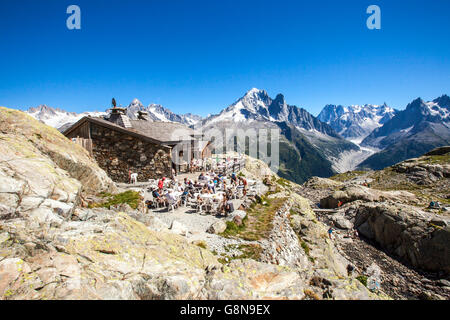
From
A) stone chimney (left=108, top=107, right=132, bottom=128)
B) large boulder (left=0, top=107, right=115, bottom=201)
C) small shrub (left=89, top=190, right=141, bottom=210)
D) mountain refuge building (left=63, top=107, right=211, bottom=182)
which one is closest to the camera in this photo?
large boulder (left=0, top=107, right=115, bottom=201)

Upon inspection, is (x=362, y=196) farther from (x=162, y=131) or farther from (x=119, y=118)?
(x=119, y=118)

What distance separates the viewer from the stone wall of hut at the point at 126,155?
20.0 meters

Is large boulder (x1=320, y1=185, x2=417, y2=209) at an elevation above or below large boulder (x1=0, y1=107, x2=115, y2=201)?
below

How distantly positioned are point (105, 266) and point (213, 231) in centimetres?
727

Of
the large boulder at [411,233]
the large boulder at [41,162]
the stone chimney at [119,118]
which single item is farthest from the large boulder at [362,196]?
the large boulder at [41,162]

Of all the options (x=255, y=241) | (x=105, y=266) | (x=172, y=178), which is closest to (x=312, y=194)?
(x=172, y=178)

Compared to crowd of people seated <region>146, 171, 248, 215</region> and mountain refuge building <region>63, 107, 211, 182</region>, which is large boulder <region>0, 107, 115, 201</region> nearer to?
crowd of people seated <region>146, 171, 248, 215</region>

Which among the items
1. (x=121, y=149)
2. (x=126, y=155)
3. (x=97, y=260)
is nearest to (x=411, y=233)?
(x=97, y=260)

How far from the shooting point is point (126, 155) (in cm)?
2056

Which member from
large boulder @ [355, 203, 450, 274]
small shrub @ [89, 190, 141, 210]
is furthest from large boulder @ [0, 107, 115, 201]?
large boulder @ [355, 203, 450, 274]

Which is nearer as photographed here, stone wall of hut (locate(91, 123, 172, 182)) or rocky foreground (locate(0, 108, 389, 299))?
rocky foreground (locate(0, 108, 389, 299))

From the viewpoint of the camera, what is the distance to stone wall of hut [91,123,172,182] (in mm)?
20000

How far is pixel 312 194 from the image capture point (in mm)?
49625

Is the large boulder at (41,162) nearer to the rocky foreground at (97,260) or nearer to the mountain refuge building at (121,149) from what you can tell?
the rocky foreground at (97,260)
